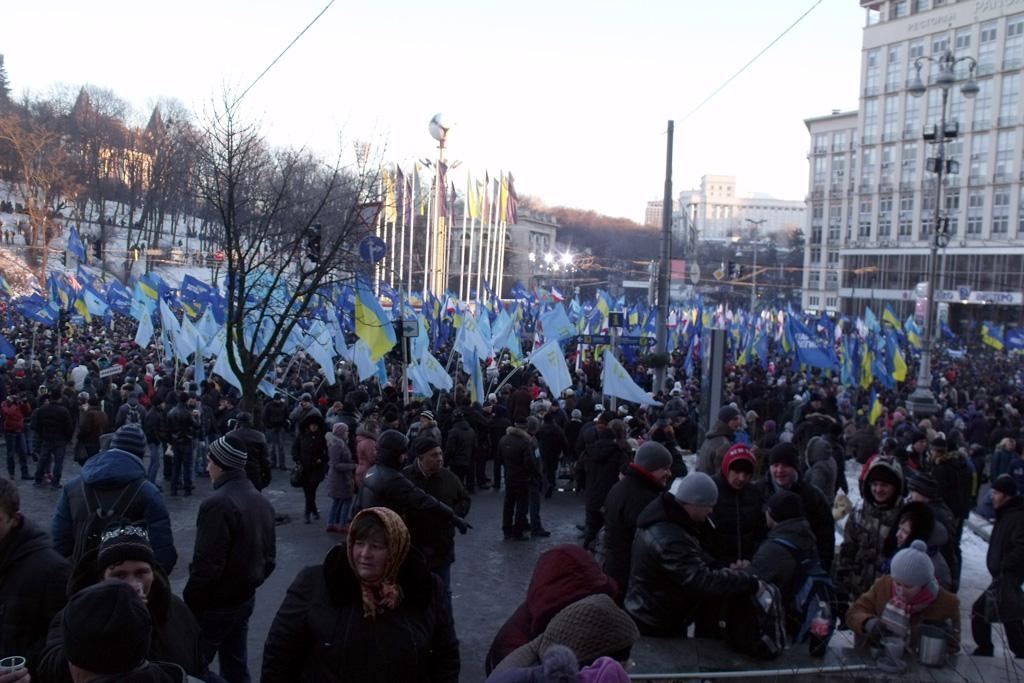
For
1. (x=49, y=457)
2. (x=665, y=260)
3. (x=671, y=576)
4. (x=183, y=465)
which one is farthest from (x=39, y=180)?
(x=671, y=576)

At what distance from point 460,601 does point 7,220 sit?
2716 inches

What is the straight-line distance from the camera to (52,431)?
11836mm

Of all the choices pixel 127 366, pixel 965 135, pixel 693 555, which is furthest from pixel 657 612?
pixel 965 135

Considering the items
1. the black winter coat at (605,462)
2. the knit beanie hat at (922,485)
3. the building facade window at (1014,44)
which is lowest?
the black winter coat at (605,462)

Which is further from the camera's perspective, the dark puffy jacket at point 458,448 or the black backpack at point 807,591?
the dark puffy jacket at point 458,448

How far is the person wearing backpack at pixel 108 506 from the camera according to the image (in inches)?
174

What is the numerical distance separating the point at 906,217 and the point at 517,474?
6602 cm

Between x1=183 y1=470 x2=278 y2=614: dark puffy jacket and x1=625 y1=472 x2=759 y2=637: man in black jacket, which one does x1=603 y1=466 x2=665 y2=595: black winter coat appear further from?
x1=183 y1=470 x2=278 y2=614: dark puffy jacket

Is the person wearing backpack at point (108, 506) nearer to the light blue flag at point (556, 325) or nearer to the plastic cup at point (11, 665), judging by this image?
the plastic cup at point (11, 665)

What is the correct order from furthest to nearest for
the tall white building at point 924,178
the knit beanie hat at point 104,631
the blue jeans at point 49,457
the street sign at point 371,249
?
the tall white building at point 924,178
the street sign at point 371,249
the blue jeans at point 49,457
the knit beanie hat at point 104,631

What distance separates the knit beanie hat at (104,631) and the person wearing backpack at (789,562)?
306cm

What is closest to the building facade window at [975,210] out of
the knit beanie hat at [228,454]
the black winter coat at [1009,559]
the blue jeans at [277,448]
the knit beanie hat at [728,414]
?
the knit beanie hat at [728,414]

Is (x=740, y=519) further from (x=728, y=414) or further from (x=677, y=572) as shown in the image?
(x=728, y=414)

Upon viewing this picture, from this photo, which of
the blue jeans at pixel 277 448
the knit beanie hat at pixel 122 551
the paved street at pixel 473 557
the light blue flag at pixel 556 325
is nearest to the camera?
the knit beanie hat at pixel 122 551
